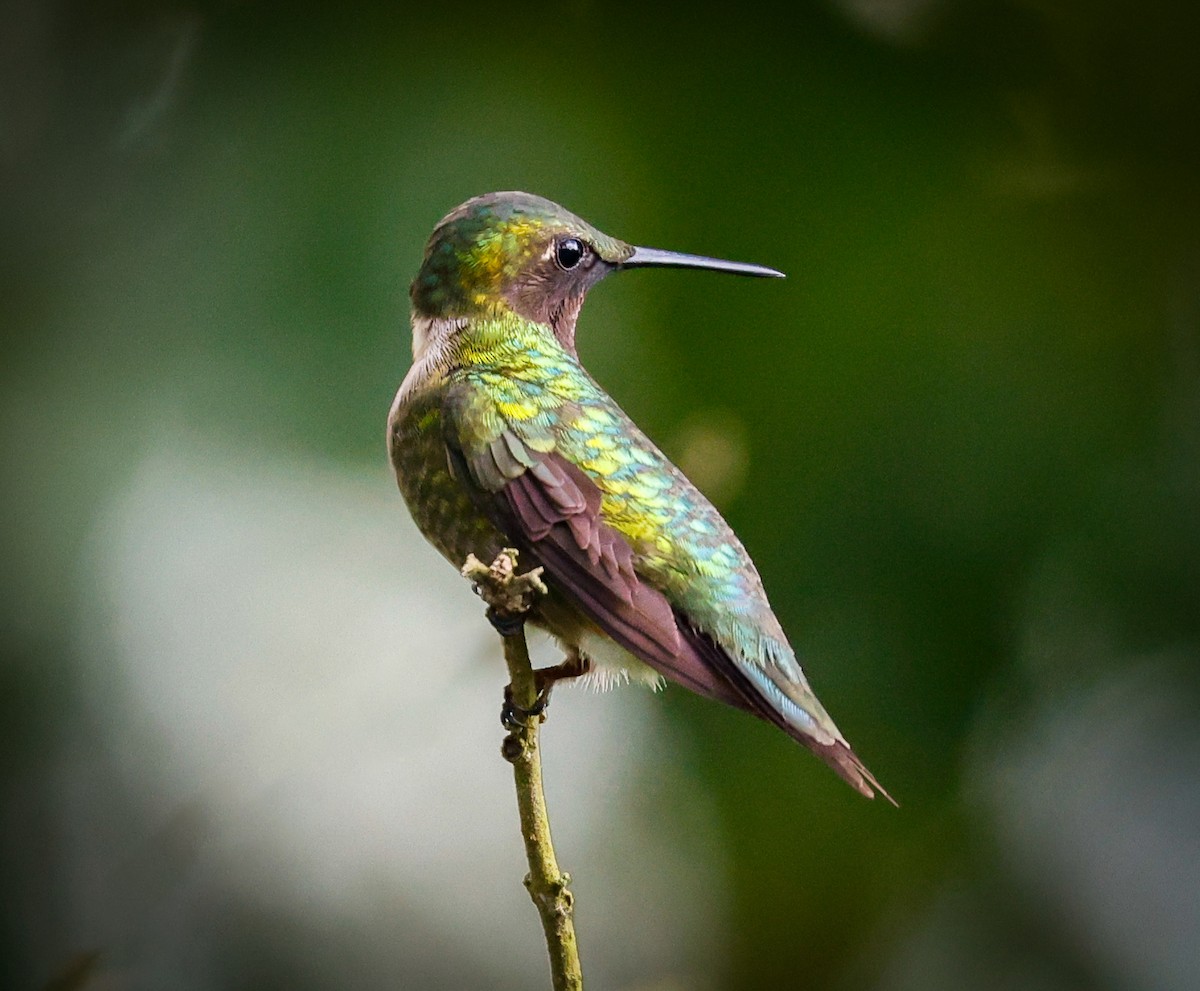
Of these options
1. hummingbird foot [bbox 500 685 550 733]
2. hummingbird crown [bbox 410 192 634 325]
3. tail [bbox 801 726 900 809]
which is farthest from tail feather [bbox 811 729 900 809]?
hummingbird crown [bbox 410 192 634 325]

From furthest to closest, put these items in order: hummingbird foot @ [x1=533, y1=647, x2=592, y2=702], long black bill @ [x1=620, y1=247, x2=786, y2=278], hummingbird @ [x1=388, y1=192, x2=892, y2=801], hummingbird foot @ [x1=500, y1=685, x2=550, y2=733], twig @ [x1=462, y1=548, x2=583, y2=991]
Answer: long black bill @ [x1=620, y1=247, x2=786, y2=278] → hummingbird foot @ [x1=533, y1=647, x2=592, y2=702] → hummingbird @ [x1=388, y1=192, x2=892, y2=801] → hummingbird foot @ [x1=500, y1=685, x2=550, y2=733] → twig @ [x1=462, y1=548, x2=583, y2=991]

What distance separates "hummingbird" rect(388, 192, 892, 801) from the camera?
174 cm

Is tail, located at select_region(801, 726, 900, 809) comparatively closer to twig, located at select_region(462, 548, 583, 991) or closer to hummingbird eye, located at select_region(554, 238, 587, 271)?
twig, located at select_region(462, 548, 583, 991)

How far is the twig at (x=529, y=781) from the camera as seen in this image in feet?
4.73

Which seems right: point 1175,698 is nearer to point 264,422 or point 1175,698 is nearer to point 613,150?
point 613,150

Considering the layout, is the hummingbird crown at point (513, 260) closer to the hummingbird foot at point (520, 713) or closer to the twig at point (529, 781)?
the hummingbird foot at point (520, 713)

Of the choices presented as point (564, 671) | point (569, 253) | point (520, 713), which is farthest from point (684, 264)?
point (520, 713)

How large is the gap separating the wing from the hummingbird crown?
349mm

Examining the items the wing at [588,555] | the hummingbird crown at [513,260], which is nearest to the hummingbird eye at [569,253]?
the hummingbird crown at [513,260]

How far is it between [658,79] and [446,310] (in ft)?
3.92

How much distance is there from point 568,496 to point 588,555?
0.10 metres

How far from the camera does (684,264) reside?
7.13 ft

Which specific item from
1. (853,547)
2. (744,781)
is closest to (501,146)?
(853,547)

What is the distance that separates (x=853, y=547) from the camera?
2705mm
